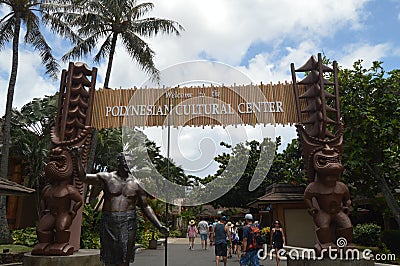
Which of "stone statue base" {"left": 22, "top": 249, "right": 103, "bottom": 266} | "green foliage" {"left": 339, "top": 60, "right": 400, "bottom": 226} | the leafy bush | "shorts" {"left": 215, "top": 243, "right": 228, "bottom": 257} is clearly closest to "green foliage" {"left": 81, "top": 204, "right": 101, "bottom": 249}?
"shorts" {"left": 215, "top": 243, "right": 228, "bottom": 257}

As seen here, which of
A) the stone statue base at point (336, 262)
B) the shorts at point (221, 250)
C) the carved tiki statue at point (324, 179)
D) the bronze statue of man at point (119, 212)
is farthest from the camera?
the shorts at point (221, 250)

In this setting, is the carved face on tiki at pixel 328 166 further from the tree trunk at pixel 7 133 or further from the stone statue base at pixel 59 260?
the tree trunk at pixel 7 133

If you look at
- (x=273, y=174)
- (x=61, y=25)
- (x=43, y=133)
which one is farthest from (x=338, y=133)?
(x=273, y=174)

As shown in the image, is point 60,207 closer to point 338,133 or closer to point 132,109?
point 132,109

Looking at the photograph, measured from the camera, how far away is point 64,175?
6.66m

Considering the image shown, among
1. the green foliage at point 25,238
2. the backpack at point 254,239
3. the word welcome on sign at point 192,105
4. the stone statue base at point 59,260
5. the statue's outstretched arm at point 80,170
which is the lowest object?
the green foliage at point 25,238

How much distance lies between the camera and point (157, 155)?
2905 centimetres

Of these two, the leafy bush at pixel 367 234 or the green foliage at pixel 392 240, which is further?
the leafy bush at pixel 367 234

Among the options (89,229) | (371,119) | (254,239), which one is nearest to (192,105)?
(254,239)

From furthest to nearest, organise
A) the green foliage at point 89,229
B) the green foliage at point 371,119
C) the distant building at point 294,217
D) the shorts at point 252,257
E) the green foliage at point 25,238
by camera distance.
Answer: the distant building at point 294,217 → the green foliage at point 25,238 → the green foliage at point 89,229 → the green foliage at point 371,119 → the shorts at point 252,257

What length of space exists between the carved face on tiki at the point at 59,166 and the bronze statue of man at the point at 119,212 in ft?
6.87

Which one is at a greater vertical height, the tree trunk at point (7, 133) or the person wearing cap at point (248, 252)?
the tree trunk at point (7, 133)

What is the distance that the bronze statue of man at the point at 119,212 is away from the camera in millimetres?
4312

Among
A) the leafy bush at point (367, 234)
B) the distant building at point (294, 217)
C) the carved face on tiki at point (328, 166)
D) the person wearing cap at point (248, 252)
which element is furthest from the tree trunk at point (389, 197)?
the carved face on tiki at point (328, 166)
